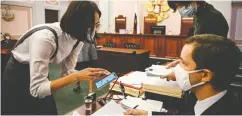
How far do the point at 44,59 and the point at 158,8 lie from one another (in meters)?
6.87

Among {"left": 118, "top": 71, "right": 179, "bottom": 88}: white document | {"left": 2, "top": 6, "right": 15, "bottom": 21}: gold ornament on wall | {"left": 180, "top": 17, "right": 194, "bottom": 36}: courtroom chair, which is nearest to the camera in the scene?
{"left": 118, "top": 71, "right": 179, "bottom": 88}: white document

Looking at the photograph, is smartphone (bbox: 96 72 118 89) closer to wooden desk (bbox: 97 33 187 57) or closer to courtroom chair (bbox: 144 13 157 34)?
wooden desk (bbox: 97 33 187 57)

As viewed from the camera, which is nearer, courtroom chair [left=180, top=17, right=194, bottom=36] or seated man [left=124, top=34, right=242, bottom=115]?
seated man [left=124, top=34, right=242, bottom=115]

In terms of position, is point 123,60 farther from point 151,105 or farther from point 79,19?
point 79,19

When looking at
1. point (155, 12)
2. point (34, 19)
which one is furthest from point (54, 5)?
point (155, 12)

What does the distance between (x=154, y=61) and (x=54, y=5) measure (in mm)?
4315

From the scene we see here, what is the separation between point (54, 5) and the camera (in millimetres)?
8117

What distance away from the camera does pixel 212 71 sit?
93 cm

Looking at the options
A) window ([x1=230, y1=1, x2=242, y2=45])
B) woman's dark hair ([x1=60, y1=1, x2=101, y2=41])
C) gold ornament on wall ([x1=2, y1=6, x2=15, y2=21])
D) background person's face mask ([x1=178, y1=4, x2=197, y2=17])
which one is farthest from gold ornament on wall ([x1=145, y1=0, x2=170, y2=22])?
woman's dark hair ([x1=60, y1=1, x2=101, y2=41])

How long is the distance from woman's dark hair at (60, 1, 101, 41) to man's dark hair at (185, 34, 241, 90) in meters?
0.62

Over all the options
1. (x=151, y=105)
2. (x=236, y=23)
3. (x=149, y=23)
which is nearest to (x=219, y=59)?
(x=151, y=105)

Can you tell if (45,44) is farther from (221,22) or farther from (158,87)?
(221,22)

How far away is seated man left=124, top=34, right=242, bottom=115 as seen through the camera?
2.98 ft

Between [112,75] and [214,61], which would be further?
[112,75]
